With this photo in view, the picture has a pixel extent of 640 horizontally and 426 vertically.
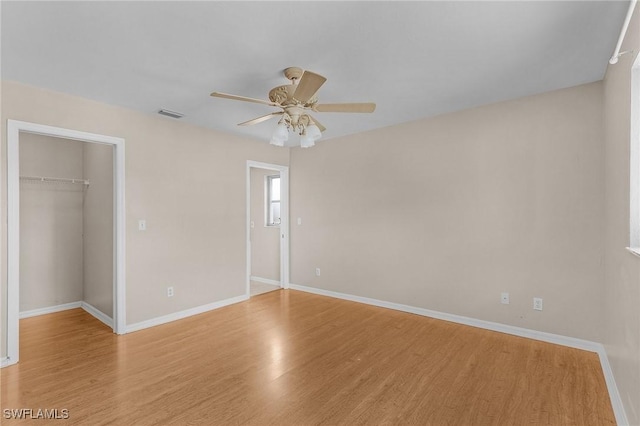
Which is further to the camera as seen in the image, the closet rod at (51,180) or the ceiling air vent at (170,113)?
the closet rod at (51,180)

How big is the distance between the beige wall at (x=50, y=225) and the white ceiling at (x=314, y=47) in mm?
1778

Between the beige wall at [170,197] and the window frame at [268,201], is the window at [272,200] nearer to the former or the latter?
the window frame at [268,201]

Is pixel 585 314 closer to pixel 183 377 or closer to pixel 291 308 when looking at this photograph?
pixel 291 308

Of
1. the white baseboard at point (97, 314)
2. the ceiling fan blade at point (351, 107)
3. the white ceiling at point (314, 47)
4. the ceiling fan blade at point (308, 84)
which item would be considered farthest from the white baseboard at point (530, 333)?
the white baseboard at point (97, 314)

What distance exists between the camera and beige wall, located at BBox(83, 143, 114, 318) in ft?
12.4

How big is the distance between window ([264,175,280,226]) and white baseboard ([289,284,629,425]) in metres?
1.81

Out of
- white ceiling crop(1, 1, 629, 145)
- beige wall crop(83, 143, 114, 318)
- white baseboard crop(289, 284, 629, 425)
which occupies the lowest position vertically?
white baseboard crop(289, 284, 629, 425)

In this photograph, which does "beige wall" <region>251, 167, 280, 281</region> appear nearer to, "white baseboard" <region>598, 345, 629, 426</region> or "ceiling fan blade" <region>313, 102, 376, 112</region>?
"ceiling fan blade" <region>313, 102, 376, 112</region>

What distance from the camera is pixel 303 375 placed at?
99.3 inches

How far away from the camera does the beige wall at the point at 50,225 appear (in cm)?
405

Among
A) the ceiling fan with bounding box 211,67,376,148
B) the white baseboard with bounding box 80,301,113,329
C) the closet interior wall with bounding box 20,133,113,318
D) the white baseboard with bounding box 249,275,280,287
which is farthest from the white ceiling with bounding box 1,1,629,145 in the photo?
the white baseboard with bounding box 249,275,280,287

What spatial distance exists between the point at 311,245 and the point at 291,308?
3.99 feet

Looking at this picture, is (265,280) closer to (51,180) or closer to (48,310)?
(48,310)

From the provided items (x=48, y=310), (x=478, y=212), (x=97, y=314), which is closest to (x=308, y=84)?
(x=478, y=212)
